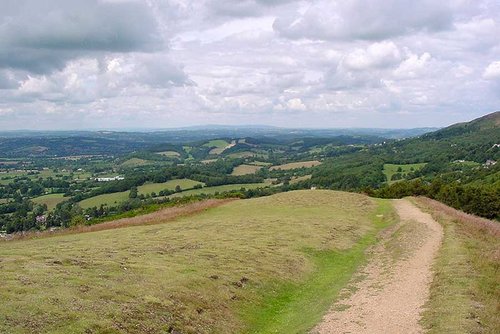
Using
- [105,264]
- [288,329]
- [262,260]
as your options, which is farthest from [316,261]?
[105,264]

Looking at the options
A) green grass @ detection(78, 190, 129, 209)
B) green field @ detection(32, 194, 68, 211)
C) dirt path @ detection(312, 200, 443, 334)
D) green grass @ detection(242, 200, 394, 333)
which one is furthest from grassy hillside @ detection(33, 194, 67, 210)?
dirt path @ detection(312, 200, 443, 334)

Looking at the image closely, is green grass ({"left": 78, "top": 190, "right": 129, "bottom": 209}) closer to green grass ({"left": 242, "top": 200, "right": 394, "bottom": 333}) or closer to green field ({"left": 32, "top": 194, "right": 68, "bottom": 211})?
green field ({"left": 32, "top": 194, "right": 68, "bottom": 211})

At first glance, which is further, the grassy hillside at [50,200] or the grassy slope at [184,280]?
the grassy hillside at [50,200]

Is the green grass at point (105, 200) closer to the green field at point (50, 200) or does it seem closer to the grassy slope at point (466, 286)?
the green field at point (50, 200)

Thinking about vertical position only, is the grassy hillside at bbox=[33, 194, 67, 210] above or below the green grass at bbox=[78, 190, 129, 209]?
below

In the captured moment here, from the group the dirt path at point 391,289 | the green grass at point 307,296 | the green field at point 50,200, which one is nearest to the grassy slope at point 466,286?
the dirt path at point 391,289
